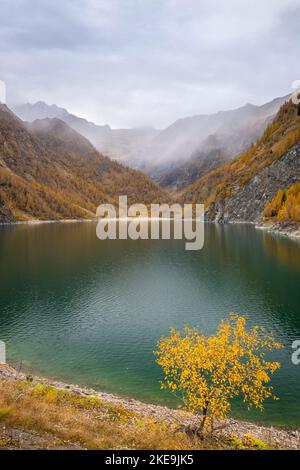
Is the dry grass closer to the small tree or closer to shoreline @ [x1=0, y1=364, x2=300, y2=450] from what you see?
shoreline @ [x1=0, y1=364, x2=300, y2=450]

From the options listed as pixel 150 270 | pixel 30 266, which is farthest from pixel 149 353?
pixel 30 266

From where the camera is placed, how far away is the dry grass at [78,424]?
21.8 meters

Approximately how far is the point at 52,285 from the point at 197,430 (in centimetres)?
6226

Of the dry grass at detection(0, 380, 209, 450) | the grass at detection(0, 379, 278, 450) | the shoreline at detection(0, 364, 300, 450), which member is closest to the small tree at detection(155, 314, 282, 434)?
the shoreline at detection(0, 364, 300, 450)

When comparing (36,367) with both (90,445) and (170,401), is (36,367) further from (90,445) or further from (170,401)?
(90,445)

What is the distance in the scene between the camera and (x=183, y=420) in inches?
1188

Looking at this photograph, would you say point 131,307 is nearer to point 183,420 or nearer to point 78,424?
point 183,420

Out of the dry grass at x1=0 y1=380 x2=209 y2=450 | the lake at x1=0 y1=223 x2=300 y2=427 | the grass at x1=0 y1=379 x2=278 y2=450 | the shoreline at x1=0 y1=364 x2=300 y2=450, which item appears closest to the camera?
the grass at x1=0 y1=379 x2=278 y2=450

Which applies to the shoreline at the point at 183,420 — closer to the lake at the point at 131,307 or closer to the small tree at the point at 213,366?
the small tree at the point at 213,366

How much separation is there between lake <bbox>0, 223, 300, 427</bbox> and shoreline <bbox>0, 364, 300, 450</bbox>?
5.46ft

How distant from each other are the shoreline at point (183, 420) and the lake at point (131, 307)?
1665mm

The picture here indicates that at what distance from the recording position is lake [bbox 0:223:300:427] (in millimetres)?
40125

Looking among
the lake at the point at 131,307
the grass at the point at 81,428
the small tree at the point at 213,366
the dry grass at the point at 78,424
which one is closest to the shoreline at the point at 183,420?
the grass at the point at 81,428
